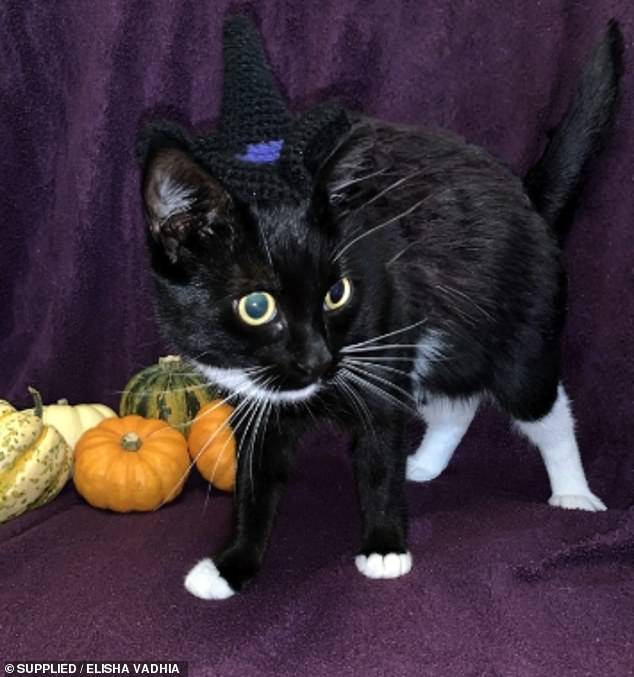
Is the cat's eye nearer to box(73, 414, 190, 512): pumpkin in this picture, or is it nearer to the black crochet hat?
the black crochet hat

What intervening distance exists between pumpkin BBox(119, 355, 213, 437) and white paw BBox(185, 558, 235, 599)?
24.0 inches

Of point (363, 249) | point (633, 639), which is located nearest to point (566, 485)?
point (633, 639)

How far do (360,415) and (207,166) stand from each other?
1.48ft

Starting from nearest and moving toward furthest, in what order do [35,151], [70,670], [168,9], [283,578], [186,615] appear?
[70,670], [186,615], [283,578], [168,9], [35,151]

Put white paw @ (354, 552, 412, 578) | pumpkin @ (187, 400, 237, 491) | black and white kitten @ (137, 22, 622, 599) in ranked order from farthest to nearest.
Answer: pumpkin @ (187, 400, 237, 491)
white paw @ (354, 552, 412, 578)
black and white kitten @ (137, 22, 622, 599)

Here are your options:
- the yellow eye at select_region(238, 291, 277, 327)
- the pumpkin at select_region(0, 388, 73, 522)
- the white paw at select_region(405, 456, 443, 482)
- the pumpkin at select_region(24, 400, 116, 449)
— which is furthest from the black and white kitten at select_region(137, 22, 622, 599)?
the pumpkin at select_region(24, 400, 116, 449)

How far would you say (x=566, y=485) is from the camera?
5.36ft

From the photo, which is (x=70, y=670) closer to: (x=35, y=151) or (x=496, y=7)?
(x=35, y=151)

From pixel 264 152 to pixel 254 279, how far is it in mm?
164

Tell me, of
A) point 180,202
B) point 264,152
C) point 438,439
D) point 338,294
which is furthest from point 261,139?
A: point 438,439

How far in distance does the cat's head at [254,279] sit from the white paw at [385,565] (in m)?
0.27

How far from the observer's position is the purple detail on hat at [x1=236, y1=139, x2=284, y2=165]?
115cm

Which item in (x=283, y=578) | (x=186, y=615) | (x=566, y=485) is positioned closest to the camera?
(x=186, y=615)

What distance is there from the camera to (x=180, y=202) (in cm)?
116
